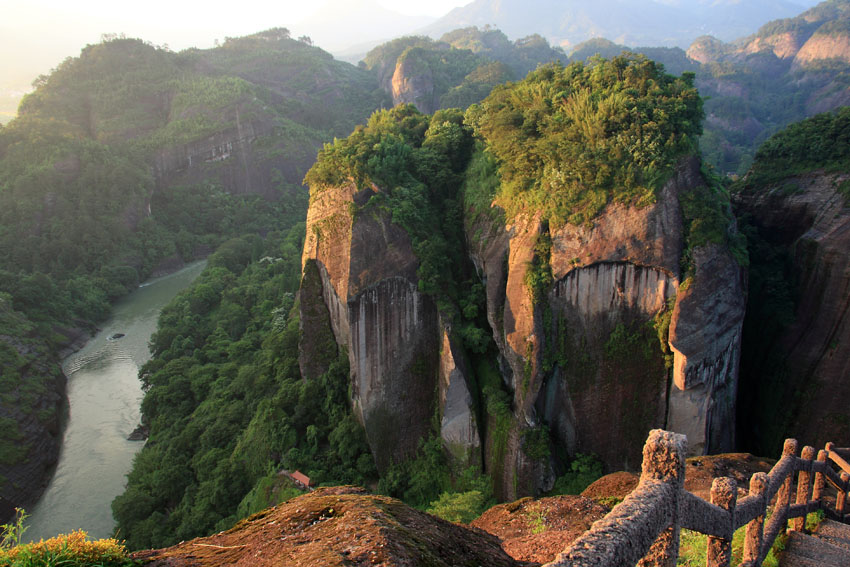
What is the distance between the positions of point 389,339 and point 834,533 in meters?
11.8

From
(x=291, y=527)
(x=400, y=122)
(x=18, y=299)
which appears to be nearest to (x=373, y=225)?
(x=400, y=122)

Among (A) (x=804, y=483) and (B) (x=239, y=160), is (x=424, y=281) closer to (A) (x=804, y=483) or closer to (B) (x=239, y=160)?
(A) (x=804, y=483)

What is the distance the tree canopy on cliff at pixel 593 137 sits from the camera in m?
14.4

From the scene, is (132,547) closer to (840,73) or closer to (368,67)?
(840,73)

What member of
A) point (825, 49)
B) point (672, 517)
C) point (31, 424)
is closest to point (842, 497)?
point (672, 517)

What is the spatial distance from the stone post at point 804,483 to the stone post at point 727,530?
12.6ft

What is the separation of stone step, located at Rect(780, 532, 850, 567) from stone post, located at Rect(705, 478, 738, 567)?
266 centimetres

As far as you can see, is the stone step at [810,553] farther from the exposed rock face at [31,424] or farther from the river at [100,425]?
the exposed rock face at [31,424]

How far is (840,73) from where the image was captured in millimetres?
70562

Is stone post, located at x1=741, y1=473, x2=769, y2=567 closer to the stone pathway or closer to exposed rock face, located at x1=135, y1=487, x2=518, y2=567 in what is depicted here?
the stone pathway

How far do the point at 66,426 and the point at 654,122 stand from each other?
30.5 meters

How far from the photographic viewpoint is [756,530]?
27.0 ft

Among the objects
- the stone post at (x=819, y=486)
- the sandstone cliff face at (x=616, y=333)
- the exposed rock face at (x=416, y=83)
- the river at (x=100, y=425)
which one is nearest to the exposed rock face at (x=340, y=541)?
the stone post at (x=819, y=486)

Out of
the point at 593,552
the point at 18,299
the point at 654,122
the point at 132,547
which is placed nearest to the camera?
the point at 593,552
